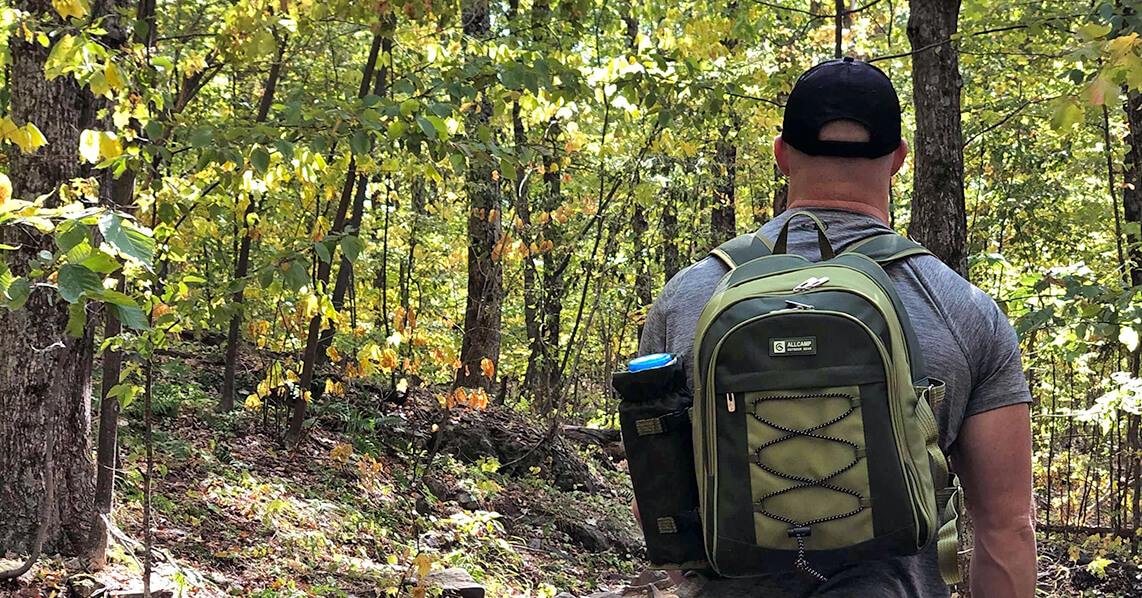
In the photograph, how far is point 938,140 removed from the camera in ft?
18.8

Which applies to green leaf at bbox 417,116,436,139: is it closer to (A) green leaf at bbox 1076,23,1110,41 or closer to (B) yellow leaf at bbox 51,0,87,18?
(B) yellow leaf at bbox 51,0,87,18

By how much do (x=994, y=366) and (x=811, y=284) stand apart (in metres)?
0.39

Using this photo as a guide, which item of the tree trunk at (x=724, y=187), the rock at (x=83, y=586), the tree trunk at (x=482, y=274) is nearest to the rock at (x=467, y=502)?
the tree trunk at (x=482, y=274)

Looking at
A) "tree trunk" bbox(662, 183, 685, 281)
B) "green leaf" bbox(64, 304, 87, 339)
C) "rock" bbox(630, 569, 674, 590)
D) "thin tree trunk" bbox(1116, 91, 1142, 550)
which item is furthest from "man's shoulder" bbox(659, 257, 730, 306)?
"tree trunk" bbox(662, 183, 685, 281)

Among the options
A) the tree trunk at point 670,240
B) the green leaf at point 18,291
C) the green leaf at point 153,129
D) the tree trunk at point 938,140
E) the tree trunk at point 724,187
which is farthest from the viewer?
the tree trunk at point 670,240

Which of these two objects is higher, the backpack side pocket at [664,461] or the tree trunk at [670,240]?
the tree trunk at [670,240]

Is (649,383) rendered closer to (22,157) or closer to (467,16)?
(22,157)

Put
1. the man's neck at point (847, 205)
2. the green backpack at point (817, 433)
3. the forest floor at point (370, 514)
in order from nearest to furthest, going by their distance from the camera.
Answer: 1. the green backpack at point (817, 433)
2. the man's neck at point (847, 205)
3. the forest floor at point (370, 514)

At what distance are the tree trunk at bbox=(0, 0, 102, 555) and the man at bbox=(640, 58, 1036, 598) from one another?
15.2 ft

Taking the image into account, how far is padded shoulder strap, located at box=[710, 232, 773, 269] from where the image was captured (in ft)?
6.50

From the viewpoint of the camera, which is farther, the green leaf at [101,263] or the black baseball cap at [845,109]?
the green leaf at [101,263]

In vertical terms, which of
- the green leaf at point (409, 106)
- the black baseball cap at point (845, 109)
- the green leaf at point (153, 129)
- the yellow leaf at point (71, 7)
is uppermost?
the yellow leaf at point (71, 7)

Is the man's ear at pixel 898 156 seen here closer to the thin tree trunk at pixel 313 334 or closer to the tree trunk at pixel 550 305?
the thin tree trunk at pixel 313 334

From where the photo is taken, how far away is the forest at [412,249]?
4652 mm
